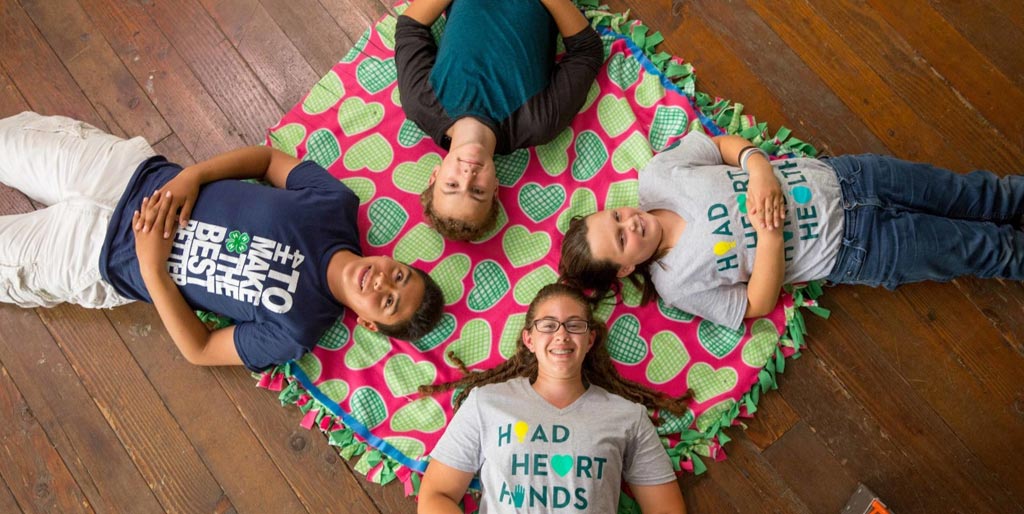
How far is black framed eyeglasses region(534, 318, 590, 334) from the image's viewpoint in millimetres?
1934

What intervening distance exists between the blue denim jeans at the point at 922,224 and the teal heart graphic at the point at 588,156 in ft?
2.50

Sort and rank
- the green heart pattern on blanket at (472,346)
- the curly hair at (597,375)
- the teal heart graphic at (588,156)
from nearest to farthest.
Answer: the curly hair at (597,375)
the green heart pattern on blanket at (472,346)
the teal heart graphic at (588,156)

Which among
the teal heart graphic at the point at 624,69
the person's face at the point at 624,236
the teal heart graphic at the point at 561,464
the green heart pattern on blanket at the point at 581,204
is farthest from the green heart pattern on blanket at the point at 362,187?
the teal heart graphic at the point at 561,464

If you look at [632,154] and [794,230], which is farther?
[632,154]

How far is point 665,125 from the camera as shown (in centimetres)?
231

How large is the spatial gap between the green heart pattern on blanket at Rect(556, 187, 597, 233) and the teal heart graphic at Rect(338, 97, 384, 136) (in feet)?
2.50

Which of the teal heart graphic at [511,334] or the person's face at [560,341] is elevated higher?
the person's face at [560,341]

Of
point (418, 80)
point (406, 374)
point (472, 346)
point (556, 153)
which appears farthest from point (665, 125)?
point (406, 374)

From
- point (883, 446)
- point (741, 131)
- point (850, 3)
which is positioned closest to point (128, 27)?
point (741, 131)

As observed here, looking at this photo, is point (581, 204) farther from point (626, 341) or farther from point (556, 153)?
point (626, 341)

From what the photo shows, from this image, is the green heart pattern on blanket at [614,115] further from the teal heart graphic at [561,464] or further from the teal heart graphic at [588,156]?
the teal heart graphic at [561,464]

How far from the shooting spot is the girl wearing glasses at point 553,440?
1869 mm

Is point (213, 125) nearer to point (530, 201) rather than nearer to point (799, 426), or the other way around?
point (530, 201)

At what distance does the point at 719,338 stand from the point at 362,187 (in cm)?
135
